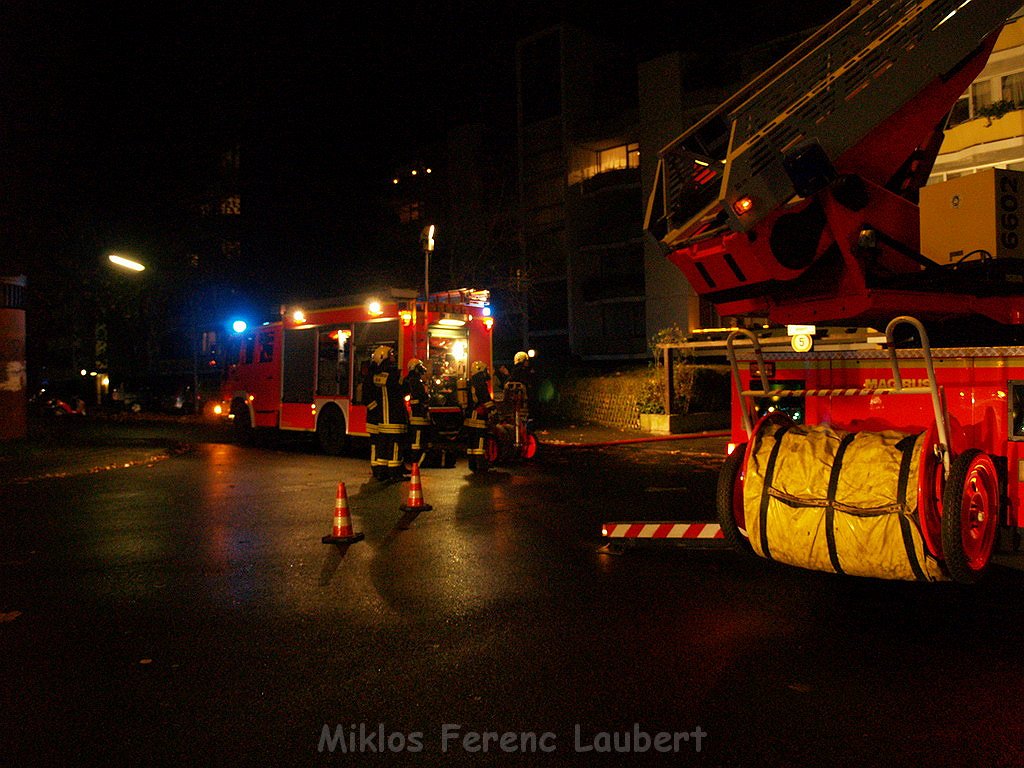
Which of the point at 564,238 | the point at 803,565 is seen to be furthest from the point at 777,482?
the point at 564,238

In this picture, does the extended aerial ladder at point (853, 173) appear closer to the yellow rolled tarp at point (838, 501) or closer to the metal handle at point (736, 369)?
the metal handle at point (736, 369)

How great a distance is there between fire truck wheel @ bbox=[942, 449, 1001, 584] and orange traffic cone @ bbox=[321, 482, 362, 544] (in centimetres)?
478

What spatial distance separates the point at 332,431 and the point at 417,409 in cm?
389

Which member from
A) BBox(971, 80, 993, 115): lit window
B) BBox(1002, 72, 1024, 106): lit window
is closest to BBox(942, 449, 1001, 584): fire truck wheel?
BBox(1002, 72, 1024, 106): lit window

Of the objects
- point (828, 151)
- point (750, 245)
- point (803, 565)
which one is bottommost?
point (803, 565)

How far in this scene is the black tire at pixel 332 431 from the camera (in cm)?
1499

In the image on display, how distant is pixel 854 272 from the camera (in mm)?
6109

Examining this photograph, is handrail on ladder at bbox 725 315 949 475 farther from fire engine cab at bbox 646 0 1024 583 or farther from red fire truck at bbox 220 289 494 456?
red fire truck at bbox 220 289 494 456

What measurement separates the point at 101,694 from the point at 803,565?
12.9 ft

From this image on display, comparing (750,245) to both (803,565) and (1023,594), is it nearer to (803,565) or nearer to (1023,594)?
(803,565)

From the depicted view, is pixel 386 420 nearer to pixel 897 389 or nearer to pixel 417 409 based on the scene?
pixel 417 409

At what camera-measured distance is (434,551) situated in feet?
23.2

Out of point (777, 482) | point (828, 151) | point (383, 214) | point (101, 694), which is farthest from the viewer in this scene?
point (383, 214)

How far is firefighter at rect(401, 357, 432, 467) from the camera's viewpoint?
11.6 m
